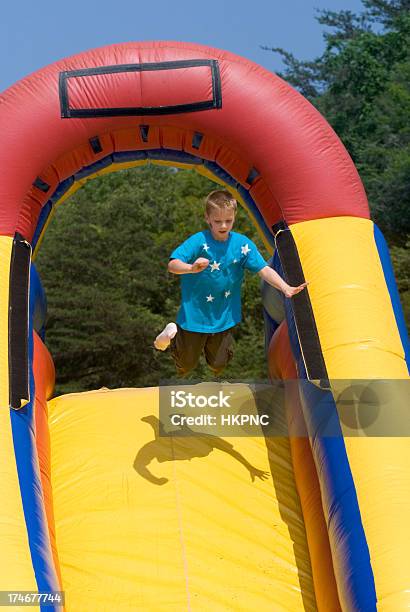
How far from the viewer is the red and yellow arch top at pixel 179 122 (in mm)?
4836

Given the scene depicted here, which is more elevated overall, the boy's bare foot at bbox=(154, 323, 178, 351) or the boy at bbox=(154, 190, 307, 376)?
the boy at bbox=(154, 190, 307, 376)

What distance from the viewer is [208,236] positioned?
4566mm

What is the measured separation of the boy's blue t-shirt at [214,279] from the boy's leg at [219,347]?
0.11 m

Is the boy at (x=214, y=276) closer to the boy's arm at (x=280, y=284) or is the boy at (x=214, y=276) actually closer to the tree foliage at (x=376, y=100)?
the boy's arm at (x=280, y=284)

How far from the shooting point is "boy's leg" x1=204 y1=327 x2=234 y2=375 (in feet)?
15.8

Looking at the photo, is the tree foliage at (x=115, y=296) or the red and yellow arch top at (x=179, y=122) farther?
the tree foliage at (x=115, y=296)

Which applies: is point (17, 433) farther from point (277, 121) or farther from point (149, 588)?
point (277, 121)

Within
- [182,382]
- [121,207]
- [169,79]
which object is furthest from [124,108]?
[121,207]

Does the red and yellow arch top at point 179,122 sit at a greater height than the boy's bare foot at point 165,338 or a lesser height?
greater
